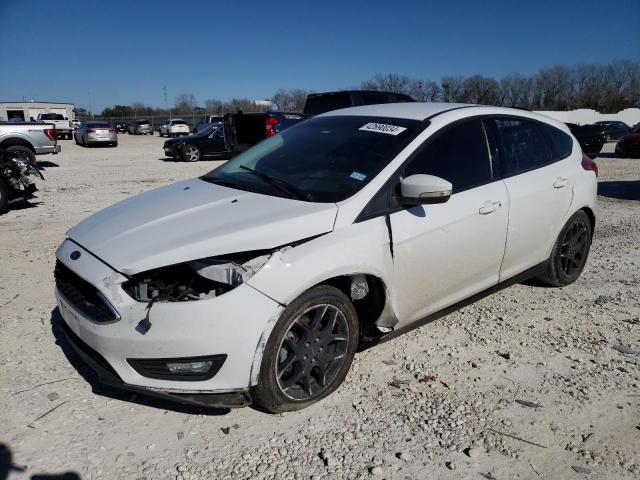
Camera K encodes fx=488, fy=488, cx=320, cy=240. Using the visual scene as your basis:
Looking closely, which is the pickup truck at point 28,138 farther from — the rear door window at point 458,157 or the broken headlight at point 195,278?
the rear door window at point 458,157

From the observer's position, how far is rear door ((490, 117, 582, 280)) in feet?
12.3

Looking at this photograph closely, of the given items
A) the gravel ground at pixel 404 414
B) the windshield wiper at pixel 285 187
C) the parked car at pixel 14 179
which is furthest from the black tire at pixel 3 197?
the windshield wiper at pixel 285 187

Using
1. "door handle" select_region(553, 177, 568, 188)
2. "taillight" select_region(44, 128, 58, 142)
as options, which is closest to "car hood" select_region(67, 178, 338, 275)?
"door handle" select_region(553, 177, 568, 188)

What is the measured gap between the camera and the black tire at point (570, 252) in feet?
14.4

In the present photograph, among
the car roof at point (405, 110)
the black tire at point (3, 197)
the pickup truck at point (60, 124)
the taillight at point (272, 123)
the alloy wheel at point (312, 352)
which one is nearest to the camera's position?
the alloy wheel at point (312, 352)

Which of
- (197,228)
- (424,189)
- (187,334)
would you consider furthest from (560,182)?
(187,334)

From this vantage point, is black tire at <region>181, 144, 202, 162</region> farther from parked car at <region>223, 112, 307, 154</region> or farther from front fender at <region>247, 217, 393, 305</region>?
front fender at <region>247, 217, 393, 305</region>

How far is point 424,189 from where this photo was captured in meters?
2.92

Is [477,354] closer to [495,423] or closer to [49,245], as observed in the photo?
[495,423]

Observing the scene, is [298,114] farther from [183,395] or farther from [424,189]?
[183,395]

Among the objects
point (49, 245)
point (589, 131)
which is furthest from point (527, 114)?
point (589, 131)

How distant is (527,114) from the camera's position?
A: 424 centimetres

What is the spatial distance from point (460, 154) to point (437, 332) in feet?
4.48

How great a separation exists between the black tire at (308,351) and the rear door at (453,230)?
0.45 metres
